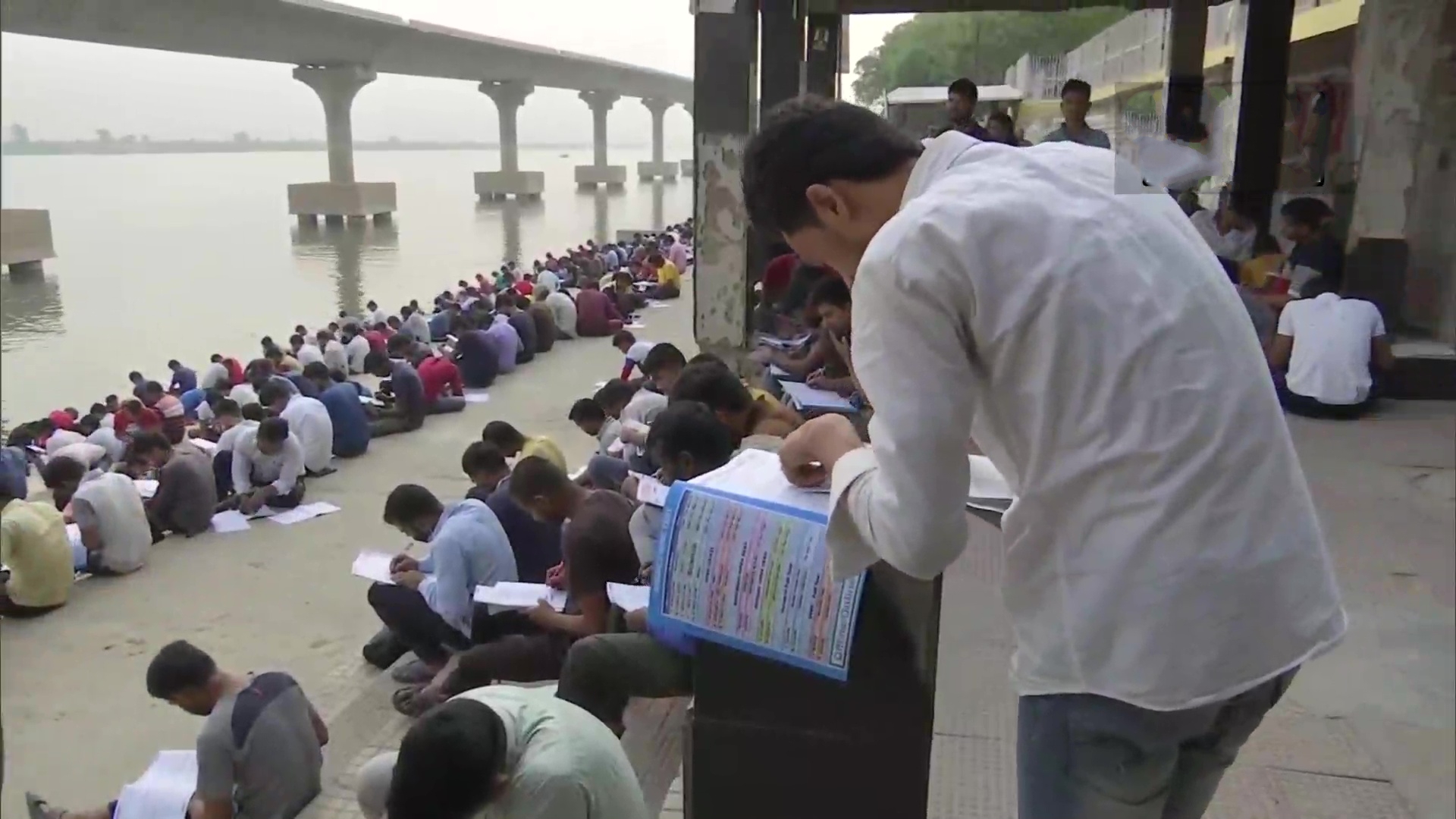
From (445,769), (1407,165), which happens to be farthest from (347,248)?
(445,769)

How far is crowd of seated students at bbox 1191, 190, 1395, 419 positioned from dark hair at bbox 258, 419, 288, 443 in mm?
5437

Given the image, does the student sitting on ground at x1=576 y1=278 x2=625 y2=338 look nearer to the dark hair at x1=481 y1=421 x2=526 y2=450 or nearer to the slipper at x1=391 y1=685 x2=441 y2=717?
the dark hair at x1=481 y1=421 x2=526 y2=450

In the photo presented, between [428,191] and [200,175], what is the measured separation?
12.5m

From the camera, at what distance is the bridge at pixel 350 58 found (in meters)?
6.54

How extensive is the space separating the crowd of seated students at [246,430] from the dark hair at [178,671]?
1345 millimetres

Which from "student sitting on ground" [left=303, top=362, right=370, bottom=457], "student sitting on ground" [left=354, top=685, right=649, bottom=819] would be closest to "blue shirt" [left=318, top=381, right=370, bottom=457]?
"student sitting on ground" [left=303, top=362, right=370, bottom=457]

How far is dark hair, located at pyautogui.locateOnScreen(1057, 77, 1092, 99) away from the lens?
2430mm

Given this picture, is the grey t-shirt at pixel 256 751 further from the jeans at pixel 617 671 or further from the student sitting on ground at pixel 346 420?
the student sitting on ground at pixel 346 420

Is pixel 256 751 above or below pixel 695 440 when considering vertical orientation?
below

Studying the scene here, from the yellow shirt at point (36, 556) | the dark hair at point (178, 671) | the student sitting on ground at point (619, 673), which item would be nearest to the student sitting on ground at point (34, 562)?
the yellow shirt at point (36, 556)

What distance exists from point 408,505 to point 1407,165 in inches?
131

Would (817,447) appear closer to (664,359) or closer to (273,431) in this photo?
(664,359)

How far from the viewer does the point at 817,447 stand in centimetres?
133

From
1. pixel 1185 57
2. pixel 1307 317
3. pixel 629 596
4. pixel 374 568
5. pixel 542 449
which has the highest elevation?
pixel 1185 57
